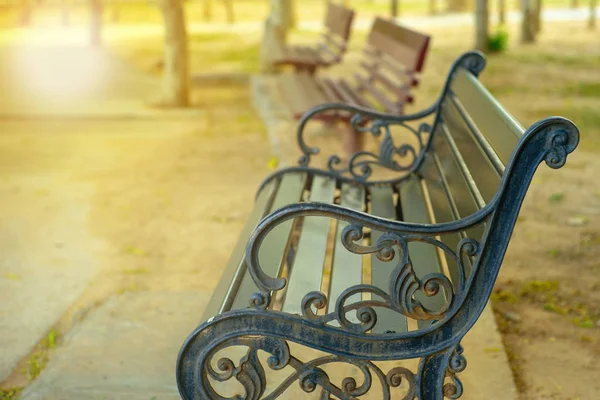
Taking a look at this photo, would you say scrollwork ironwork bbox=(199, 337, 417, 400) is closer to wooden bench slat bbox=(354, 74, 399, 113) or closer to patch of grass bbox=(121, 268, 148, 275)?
patch of grass bbox=(121, 268, 148, 275)

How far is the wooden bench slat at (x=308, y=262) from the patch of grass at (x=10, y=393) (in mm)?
1085

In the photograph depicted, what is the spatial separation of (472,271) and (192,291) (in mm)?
2018

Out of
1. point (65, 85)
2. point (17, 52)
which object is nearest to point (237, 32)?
point (17, 52)

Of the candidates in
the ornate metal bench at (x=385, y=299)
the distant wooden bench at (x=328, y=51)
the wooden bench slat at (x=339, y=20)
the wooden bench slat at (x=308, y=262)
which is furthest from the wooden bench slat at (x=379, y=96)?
the ornate metal bench at (x=385, y=299)

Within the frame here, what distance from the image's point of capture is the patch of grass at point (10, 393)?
122 inches

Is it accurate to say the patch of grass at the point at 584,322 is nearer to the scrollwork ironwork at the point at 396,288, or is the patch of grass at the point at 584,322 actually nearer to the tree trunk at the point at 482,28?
the scrollwork ironwork at the point at 396,288

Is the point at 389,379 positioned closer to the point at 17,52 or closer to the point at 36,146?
the point at 36,146

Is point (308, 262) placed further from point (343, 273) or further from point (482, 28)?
point (482, 28)

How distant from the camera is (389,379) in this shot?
93.5 inches

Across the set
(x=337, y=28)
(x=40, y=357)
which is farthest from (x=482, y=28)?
(x=40, y=357)

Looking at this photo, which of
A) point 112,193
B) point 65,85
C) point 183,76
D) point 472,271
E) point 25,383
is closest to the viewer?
point 472,271

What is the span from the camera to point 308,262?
291cm

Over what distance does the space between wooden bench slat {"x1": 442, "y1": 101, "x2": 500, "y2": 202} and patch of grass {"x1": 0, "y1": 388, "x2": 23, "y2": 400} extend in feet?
5.96

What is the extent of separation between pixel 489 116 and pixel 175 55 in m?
6.77
